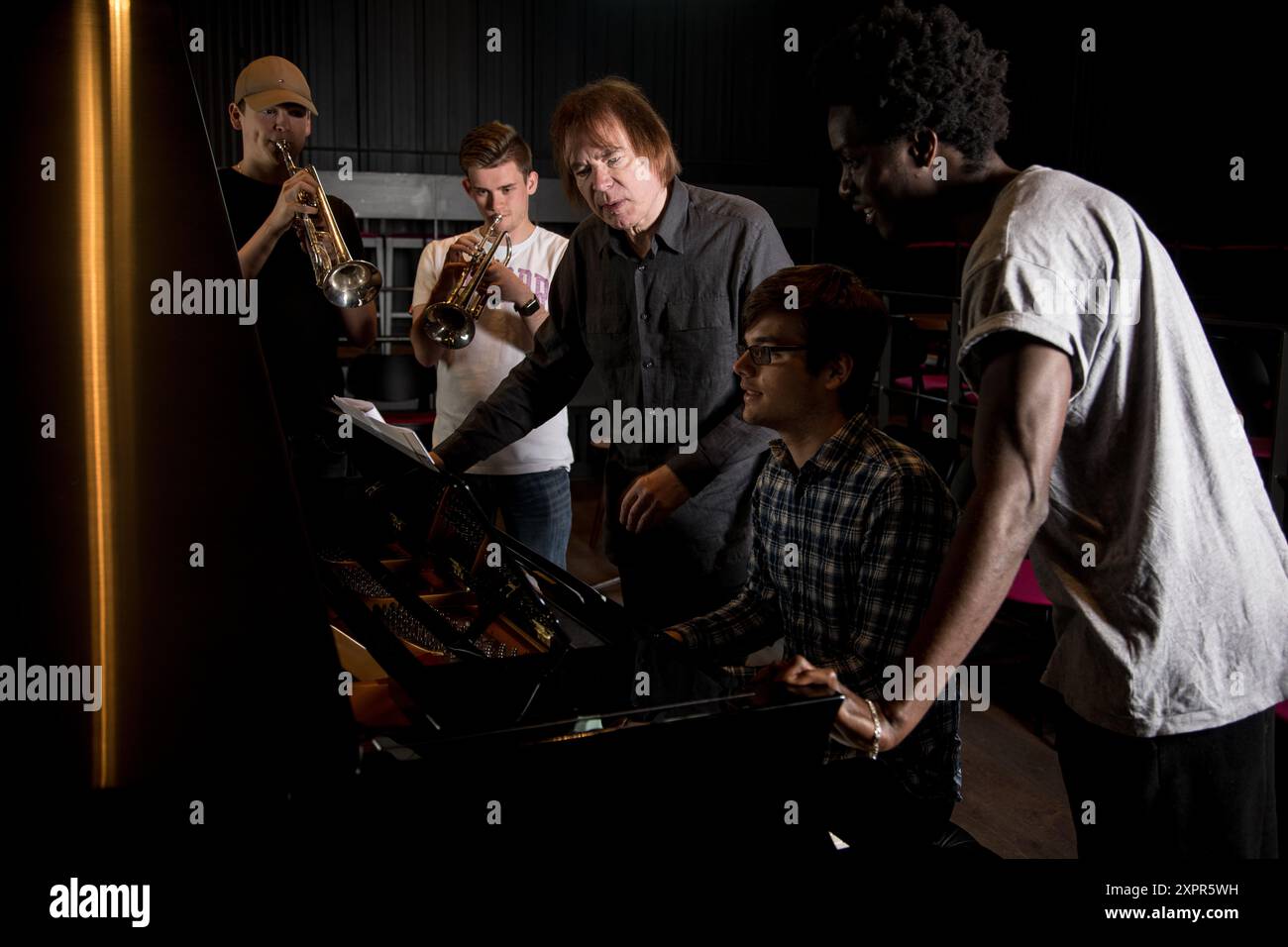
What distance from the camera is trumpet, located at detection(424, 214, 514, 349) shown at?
2.98m

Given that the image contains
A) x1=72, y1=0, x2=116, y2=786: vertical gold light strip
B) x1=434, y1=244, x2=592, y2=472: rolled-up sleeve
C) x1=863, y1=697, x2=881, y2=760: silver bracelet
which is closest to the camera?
x1=72, y1=0, x2=116, y2=786: vertical gold light strip

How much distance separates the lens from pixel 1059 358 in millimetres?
1181

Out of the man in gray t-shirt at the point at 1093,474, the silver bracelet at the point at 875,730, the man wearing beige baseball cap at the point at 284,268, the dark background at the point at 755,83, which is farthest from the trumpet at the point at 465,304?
the dark background at the point at 755,83

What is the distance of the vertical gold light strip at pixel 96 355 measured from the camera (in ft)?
2.96

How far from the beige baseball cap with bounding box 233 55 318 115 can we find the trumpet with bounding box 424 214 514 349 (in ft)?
1.79

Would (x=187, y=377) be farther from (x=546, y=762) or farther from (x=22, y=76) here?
(x=546, y=762)

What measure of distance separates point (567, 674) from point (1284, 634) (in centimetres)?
84

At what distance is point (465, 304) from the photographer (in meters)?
2.99

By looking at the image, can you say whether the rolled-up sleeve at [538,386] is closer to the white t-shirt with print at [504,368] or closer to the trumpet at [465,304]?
the white t-shirt with print at [504,368]

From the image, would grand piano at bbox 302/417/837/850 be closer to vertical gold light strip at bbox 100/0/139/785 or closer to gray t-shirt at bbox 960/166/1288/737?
vertical gold light strip at bbox 100/0/139/785

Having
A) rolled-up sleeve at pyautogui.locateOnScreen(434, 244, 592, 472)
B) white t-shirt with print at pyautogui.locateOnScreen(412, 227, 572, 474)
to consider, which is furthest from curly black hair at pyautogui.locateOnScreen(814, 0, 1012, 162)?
white t-shirt with print at pyautogui.locateOnScreen(412, 227, 572, 474)

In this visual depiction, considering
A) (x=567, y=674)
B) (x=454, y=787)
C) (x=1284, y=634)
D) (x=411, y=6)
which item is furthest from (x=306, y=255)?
(x=411, y=6)

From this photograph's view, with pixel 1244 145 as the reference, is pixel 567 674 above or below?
below

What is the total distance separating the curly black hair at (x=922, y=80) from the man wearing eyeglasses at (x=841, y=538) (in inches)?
21.8
